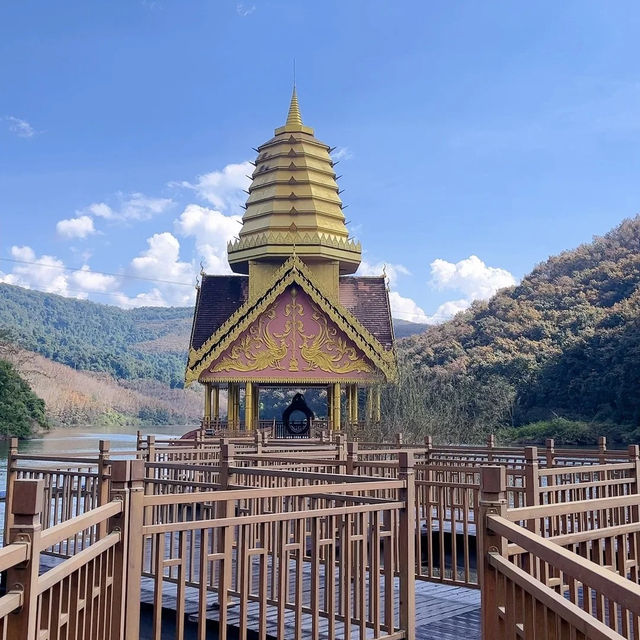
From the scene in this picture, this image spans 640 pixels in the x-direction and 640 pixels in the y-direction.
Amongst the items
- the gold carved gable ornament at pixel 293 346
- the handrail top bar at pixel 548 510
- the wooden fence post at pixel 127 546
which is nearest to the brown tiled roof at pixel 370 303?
the gold carved gable ornament at pixel 293 346

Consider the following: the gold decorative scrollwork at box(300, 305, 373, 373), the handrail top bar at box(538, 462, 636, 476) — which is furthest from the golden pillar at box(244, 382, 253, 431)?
the handrail top bar at box(538, 462, 636, 476)

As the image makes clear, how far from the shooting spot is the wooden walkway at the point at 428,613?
553cm

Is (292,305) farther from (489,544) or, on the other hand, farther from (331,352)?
(489,544)

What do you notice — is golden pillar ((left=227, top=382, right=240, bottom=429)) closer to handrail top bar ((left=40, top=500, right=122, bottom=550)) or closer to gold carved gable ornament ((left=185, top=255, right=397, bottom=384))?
gold carved gable ornament ((left=185, top=255, right=397, bottom=384))

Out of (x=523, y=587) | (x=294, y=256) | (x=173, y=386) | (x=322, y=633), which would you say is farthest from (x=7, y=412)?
(x=173, y=386)

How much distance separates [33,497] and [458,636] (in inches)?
161

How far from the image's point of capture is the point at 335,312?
23.8 m

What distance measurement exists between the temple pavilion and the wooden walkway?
16886 mm

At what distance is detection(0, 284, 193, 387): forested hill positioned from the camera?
109 m

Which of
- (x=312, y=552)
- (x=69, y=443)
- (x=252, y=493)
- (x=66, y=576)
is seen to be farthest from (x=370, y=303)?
(x=69, y=443)

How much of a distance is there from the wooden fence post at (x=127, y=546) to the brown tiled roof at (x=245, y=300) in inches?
886

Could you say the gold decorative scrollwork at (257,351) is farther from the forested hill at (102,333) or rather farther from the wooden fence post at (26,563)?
the forested hill at (102,333)

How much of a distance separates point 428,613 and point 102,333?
145 m

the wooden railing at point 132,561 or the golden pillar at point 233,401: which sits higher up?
the golden pillar at point 233,401
